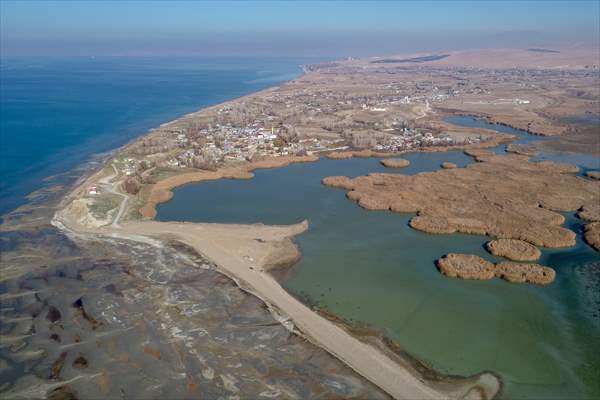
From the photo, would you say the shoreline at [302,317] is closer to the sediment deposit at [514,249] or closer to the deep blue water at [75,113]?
the deep blue water at [75,113]

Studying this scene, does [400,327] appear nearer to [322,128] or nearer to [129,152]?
[129,152]

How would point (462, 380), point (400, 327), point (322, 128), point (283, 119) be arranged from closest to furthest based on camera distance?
point (462, 380)
point (400, 327)
point (322, 128)
point (283, 119)

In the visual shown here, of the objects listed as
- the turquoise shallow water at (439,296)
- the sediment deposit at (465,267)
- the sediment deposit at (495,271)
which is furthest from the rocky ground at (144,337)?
the sediment deposit at (495,271)

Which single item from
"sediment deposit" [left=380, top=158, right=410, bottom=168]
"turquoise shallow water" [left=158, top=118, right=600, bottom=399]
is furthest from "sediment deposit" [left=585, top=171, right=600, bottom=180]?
"sediment deposit" [left=380, top=158, right=410, bottom=168]

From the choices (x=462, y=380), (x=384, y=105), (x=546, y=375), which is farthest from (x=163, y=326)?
(x=384, y=105)

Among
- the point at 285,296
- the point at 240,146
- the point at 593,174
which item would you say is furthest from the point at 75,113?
the point at 593,174

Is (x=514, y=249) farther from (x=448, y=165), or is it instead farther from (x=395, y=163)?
(x=395, y=163)

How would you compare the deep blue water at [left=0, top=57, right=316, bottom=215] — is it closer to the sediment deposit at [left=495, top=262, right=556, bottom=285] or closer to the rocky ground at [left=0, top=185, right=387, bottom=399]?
the rocky ground at [left=0, top=185, right=387, bottom=399]
